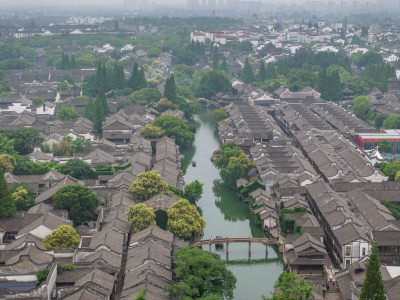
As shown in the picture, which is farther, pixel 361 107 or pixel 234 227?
pixel 361 107

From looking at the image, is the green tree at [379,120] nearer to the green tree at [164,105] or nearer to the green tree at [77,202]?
the green tree at [164,105]

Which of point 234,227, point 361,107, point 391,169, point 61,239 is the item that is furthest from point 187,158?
point 61,239

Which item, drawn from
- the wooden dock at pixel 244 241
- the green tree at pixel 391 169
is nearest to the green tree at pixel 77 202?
the wooden dock at pixel 244 241

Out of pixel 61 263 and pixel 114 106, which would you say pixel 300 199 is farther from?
pixel 114 106

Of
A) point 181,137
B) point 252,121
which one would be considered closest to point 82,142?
point 181,137

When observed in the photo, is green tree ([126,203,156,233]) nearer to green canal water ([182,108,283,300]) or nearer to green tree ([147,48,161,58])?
green canal water ([182,108,283,300])

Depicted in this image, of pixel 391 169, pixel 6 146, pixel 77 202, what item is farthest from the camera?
pixel 6 146

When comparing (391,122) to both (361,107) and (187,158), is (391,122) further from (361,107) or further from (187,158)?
(187,158)
